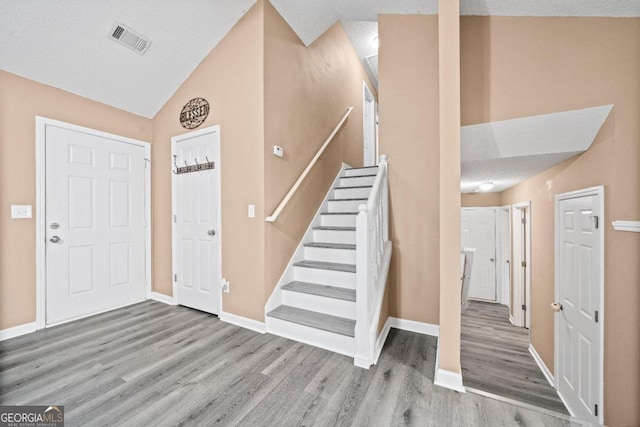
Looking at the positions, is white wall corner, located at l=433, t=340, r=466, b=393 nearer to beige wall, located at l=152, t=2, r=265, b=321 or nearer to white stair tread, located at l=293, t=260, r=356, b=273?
white stair tread, located at l=293, t=260, r=356, b=273

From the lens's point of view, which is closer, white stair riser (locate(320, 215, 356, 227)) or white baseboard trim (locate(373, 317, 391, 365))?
white baseboard trim (locate(373, 317, 391, 365))

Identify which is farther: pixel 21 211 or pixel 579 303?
pixel 21 211

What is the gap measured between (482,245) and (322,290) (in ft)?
14.3

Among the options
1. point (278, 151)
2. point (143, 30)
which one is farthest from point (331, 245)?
point (143, 30)

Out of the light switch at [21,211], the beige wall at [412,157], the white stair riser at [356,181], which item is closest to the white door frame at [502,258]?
the white stair riser at [356,181]

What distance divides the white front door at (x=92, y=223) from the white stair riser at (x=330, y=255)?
222 centimetres

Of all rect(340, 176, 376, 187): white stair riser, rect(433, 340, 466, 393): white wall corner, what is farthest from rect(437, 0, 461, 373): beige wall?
rect(340, 176, 376, 187): white stair riser

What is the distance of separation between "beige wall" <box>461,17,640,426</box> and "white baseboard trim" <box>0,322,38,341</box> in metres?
4.43

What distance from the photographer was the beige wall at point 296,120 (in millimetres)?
2609

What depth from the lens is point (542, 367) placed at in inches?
122

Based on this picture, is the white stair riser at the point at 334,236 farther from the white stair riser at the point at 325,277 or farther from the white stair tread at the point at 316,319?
the white stair tread at the point at 316,319

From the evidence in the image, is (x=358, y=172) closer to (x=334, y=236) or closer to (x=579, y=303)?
(x=334, y=236)

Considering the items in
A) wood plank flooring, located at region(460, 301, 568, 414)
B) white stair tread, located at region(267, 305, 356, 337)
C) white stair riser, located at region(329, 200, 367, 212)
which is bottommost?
wood plank flooring, located at region(460, 301, 568, 414)

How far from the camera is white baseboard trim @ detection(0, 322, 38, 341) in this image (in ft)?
7.55
